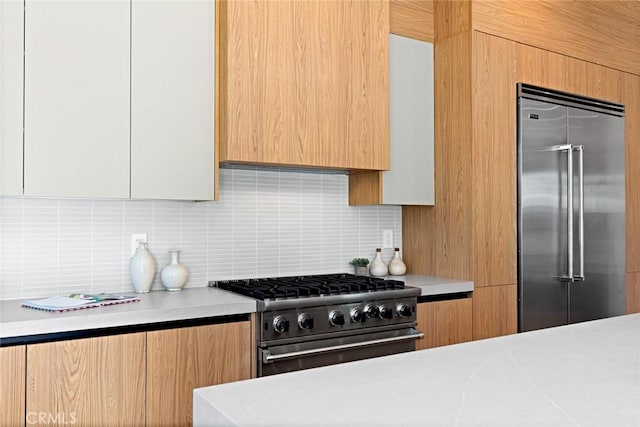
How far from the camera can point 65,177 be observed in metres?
2.24

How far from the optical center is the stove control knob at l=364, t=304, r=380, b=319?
8.64 ft

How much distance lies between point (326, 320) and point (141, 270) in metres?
0.88

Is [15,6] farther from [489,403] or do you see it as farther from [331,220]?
[489,403]

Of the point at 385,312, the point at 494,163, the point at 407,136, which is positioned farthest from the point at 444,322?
the point at 407,136

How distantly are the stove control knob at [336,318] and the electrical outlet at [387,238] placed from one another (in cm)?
104

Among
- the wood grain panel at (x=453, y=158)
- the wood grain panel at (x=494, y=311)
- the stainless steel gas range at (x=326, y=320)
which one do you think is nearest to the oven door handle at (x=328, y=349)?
the stainless steel gas range at (x=326, y=320)

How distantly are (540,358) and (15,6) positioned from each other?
7.19 ft

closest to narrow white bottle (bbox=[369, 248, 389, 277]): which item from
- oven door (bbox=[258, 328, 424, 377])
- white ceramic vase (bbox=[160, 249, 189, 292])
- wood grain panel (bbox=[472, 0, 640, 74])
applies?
oven door (bbox=[258, 328, 424, 377])

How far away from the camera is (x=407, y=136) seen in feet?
10.6

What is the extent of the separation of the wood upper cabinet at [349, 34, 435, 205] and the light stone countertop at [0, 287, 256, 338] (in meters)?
1.10

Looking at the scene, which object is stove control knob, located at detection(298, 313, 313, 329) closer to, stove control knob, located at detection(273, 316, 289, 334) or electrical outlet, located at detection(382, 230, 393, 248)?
stove control knob, located at detection(273, 316, 289, 334)

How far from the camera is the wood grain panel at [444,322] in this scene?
2.90 metres

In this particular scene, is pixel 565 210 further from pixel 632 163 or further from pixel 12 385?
pixel 12 385

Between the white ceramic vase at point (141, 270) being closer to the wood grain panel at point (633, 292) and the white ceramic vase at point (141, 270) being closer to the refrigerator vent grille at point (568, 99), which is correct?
the refrigerator vent grille at point (568, 99)
